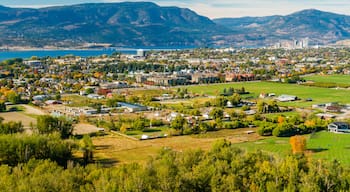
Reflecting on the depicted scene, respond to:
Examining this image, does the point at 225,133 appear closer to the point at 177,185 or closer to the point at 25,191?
the point at 177,185

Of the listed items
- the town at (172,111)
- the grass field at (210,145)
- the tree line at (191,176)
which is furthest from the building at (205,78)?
the tree line at (191,176)

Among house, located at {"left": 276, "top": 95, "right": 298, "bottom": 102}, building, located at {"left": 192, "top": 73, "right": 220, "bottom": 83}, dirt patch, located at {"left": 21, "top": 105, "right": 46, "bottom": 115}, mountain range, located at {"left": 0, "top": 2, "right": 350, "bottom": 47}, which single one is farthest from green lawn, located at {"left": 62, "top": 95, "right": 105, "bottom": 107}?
mountain range, located at {"left": 0, "top": 2, "right": 350, "bottom": 47}

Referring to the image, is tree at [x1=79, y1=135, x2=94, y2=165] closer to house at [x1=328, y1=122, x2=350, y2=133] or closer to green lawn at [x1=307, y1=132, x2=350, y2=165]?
green lawn at [x1=307, y1=132, x2=350, y2=165]

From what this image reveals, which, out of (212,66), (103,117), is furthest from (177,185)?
(212,66)

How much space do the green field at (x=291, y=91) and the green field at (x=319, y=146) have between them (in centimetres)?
831

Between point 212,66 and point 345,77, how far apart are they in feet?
47.3

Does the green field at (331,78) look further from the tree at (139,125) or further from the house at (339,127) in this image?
the tree at (139,125)

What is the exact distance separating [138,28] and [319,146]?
11246cm

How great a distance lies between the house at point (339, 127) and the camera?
18656mm

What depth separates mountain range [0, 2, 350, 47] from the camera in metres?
109

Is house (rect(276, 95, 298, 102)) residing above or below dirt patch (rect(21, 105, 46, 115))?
above

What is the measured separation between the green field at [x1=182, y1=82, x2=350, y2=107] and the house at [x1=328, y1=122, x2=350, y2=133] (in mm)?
6684

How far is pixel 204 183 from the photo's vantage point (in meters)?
10.6

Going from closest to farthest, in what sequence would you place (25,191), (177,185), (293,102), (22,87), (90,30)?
(25,191) → (177,185) → (293,102) → (22,87) → (90,30)
